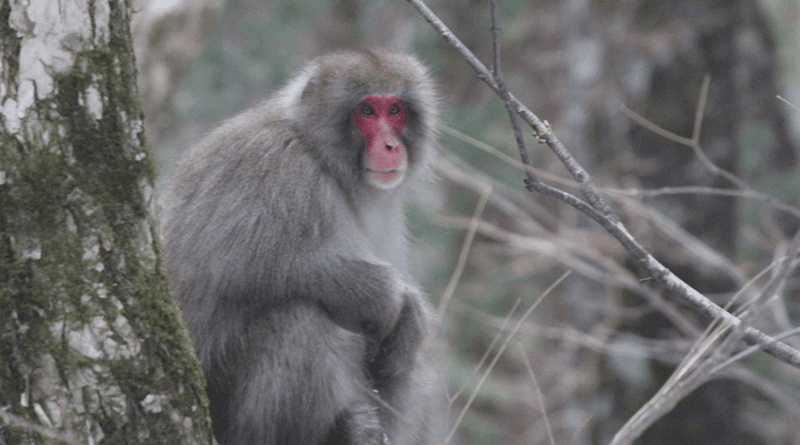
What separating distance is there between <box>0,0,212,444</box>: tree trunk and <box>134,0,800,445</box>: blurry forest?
120cm

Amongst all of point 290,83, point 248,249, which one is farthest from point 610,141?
point 248,249

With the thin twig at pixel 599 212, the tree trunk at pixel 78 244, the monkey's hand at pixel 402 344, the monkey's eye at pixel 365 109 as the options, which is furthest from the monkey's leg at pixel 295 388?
the thin twig at pixel 599 212

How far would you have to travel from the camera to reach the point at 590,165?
31.7 feet

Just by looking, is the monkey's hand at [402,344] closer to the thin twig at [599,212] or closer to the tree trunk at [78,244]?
the thin twig at [599,212]

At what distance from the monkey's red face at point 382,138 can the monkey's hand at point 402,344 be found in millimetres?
512

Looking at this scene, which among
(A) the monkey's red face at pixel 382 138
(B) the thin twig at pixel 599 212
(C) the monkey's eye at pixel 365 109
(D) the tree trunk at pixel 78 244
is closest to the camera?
(D) the tree trunk at pixel 78 244

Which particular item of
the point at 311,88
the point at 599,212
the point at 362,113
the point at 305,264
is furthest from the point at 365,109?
the point at 599,212

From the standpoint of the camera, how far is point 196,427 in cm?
221

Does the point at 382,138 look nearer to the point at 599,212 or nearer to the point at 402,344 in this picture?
the point at 402,344

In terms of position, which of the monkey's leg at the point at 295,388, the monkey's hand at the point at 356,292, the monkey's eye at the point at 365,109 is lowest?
the monkey's leg at the point at 295,388

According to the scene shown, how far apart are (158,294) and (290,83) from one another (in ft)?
6.73

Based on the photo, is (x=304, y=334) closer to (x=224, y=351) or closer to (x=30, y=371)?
(x=224, y=351)

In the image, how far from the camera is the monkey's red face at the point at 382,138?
370cm

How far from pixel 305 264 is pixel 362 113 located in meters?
0.76
